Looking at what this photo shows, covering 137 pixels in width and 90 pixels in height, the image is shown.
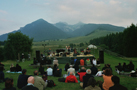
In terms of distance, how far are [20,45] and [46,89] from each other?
125ft

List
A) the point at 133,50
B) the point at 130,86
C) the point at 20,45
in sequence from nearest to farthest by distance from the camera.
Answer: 1. the point at 130,86
2. the point at 133,50
3. the point at 20,45

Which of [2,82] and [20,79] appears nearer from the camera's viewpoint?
[20,79]

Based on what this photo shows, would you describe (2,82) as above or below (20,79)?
below

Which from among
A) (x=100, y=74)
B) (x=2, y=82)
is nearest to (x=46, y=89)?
(x=2, y=82)

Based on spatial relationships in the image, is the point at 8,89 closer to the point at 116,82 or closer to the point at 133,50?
the point at 116,82

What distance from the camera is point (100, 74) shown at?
7660mm

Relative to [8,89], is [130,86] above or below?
below

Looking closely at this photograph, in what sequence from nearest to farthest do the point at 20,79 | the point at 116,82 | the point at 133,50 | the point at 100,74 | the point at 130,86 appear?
the point at 116,82, the point at 20,79, the point at 130,86, the point at 100,74, the point at 133,50

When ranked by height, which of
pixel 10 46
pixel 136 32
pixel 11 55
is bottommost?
pixel 11 55

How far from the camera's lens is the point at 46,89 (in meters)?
5.49

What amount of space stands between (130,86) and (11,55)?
42336 millimetres

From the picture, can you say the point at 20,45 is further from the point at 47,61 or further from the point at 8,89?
the point at 8,89

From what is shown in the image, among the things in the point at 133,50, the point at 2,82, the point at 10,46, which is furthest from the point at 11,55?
the point at 133,50

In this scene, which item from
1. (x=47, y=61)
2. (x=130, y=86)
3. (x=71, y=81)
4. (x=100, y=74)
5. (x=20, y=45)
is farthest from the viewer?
(x=20, y=45)
